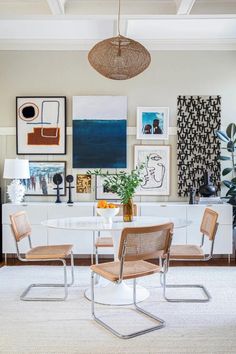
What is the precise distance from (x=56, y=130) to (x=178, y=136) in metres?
1.78

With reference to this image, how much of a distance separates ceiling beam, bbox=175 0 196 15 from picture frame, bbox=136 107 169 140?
5.55ft

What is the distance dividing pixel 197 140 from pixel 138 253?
2.93 meters

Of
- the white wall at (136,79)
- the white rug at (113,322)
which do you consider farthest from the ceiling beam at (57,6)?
the white rug at (113,322)

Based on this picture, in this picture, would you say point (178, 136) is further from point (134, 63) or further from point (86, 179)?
point (134, 63)

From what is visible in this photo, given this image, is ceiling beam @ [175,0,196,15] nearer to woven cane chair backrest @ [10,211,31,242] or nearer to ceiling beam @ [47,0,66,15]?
ceiling beam @ [47,0,66,15]

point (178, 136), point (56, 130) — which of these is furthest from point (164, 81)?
point (56, 130)

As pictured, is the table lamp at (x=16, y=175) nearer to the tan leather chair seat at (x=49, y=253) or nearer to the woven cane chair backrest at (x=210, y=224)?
the tan leather chair seat at (x=49, y=253)

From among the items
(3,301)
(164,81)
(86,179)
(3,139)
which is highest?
(164,81)

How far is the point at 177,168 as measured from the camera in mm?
5664

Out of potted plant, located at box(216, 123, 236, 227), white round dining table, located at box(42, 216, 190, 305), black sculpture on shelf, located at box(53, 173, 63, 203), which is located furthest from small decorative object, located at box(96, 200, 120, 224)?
potted plant, located at box(216, 123, 236, 227)

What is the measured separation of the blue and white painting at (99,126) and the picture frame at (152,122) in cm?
23

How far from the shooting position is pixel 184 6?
398cm

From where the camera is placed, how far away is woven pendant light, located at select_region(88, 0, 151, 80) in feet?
11.0

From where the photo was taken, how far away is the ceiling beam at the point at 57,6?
3.89m
